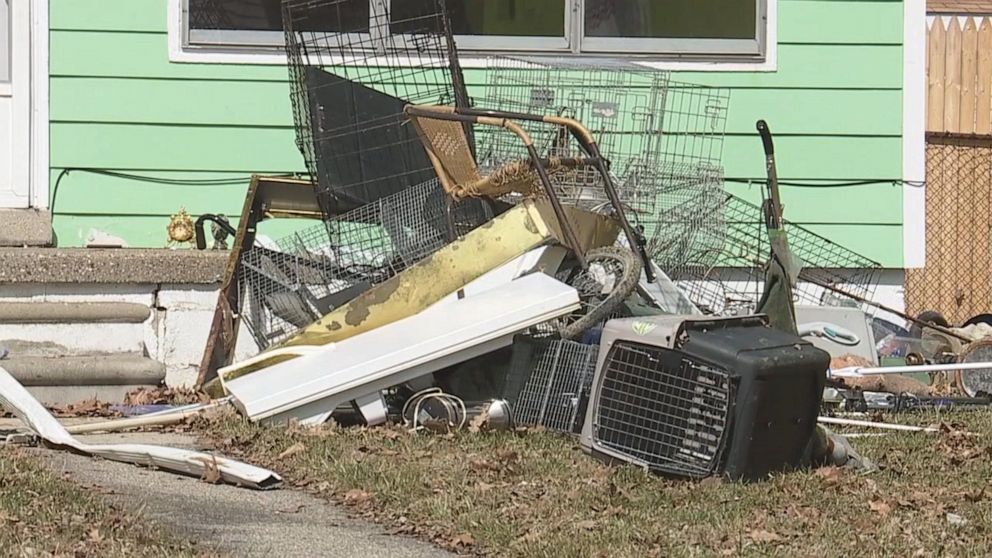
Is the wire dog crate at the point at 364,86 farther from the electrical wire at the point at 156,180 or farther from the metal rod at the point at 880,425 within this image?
the metal rod at the point at 880,425

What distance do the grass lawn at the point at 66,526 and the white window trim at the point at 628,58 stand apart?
153 inches

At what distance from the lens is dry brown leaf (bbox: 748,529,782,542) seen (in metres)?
4.29

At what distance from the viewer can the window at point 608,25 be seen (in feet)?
27.7

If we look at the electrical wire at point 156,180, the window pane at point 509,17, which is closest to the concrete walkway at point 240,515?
the electrical wire at point 156,180

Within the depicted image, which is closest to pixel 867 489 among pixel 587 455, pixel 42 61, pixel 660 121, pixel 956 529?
pixel 956 529

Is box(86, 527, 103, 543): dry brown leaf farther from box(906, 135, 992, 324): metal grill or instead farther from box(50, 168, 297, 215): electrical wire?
box(906, 135, 992, 324): metal grill

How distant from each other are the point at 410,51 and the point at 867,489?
4.23m

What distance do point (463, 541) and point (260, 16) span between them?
15.9 feet

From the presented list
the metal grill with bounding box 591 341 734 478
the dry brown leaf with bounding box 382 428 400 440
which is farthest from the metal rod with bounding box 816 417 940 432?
the dry brown leaf with bounding box 382 428 400 440

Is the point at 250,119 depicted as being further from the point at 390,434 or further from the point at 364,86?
the point at 390,434

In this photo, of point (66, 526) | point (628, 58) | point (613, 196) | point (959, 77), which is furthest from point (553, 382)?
point (959, 77)

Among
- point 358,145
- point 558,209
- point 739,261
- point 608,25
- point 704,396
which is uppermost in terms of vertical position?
point 608,25

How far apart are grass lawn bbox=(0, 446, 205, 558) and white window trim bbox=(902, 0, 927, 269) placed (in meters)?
5.64

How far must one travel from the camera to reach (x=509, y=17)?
8.49 m
